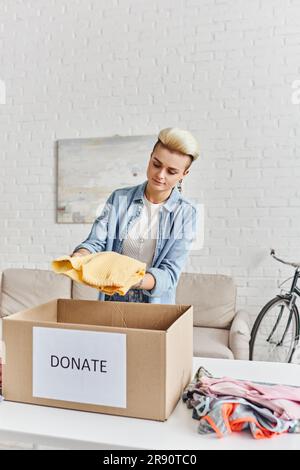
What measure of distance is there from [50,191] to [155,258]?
2234mm

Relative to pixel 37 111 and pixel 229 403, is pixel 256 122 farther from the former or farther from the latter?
pixel 229 403

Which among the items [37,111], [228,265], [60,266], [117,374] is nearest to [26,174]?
[37,111]

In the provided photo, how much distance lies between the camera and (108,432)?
0.83 metres

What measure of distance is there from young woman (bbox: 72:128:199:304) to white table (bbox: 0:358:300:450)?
2.34 ft

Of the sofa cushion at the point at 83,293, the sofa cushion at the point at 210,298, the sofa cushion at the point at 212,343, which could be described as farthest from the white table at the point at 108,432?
the sofa cushion at the point at 83,293

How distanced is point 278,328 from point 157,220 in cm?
189

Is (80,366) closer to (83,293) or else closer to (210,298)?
(210,298)

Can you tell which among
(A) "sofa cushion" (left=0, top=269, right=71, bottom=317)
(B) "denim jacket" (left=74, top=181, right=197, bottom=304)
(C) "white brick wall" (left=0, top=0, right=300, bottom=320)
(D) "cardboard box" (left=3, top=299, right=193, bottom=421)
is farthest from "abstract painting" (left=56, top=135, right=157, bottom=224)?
(D) "cardboard box" (left=3, top=299, right=193, bottom=421)

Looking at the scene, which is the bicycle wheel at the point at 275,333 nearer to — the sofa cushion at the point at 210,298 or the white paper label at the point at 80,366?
the sofa cushion at the point at 210,298

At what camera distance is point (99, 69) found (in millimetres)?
3576

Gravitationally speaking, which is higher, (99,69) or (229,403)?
(99,69)

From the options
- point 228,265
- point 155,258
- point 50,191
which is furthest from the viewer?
point 50,191

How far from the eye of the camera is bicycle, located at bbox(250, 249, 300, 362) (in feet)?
10.2

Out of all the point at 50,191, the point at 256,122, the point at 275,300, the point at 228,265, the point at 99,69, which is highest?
the point at 99,69
